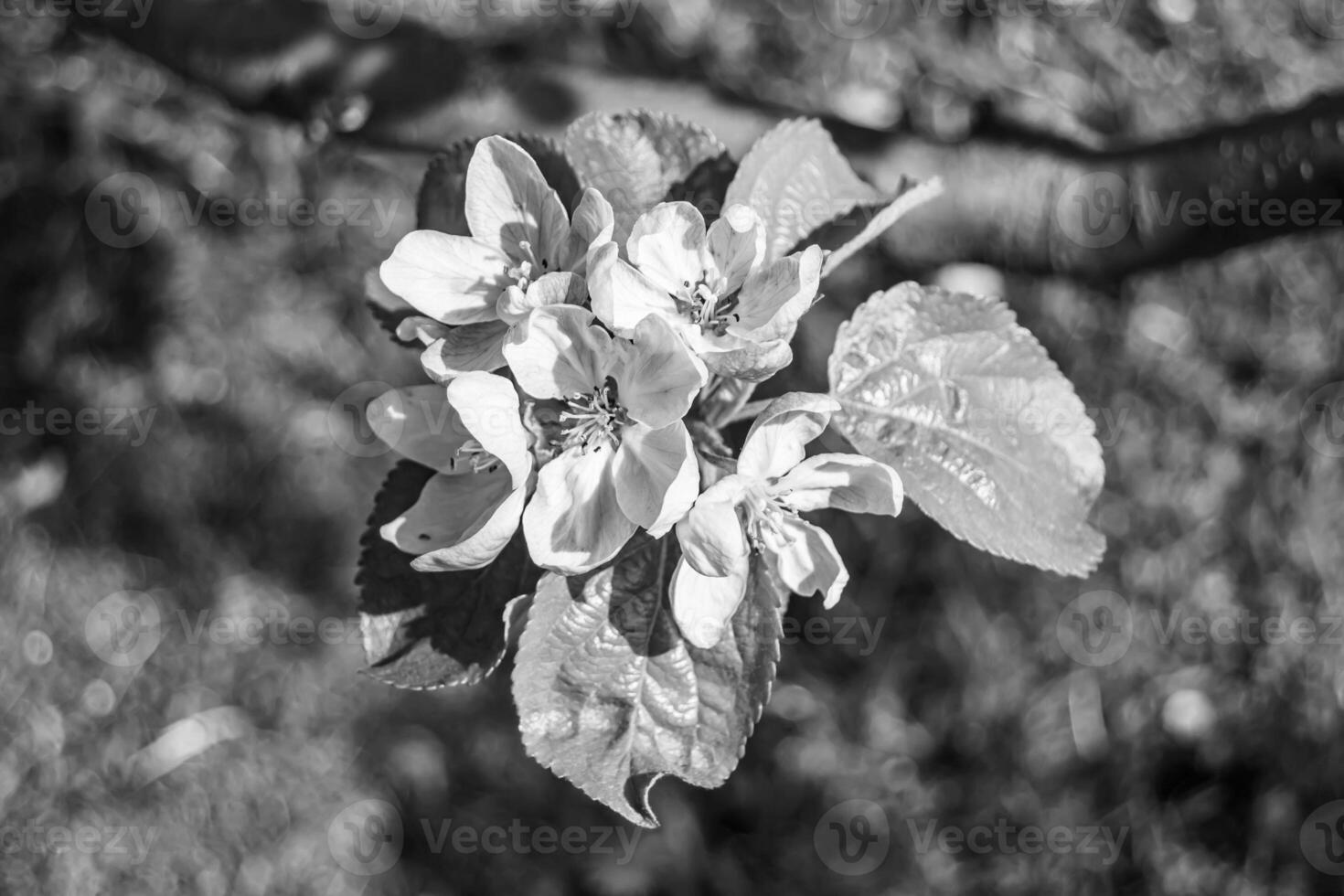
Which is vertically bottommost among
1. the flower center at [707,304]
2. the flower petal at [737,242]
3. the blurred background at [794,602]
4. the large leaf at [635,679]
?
the blurred background at [794,602]

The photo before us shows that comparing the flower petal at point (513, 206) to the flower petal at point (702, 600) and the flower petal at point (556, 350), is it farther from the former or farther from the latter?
the flower petal at point (702, 600)

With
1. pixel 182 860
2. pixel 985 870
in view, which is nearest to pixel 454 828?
pixel 182 860

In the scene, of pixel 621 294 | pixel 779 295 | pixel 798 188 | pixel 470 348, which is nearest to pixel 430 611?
pixel 470 348

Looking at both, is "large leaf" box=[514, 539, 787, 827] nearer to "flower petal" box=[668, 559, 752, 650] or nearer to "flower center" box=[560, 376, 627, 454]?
"flower petal" box=[668, 559, 752, 650]

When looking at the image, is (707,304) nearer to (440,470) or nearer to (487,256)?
(487,256)

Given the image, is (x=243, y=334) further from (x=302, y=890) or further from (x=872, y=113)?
(x=872, y=113)

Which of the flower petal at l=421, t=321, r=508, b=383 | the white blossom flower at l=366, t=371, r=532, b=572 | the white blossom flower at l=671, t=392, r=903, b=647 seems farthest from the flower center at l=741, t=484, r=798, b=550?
the flower petal at l=421, t=321, r=508, b=383

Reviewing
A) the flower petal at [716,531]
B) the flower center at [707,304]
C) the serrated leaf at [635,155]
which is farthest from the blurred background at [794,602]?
the flower petal at [716,531]

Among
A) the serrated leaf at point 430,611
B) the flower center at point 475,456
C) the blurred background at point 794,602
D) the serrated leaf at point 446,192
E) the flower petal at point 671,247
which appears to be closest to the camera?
the flower petal at point 671,247
